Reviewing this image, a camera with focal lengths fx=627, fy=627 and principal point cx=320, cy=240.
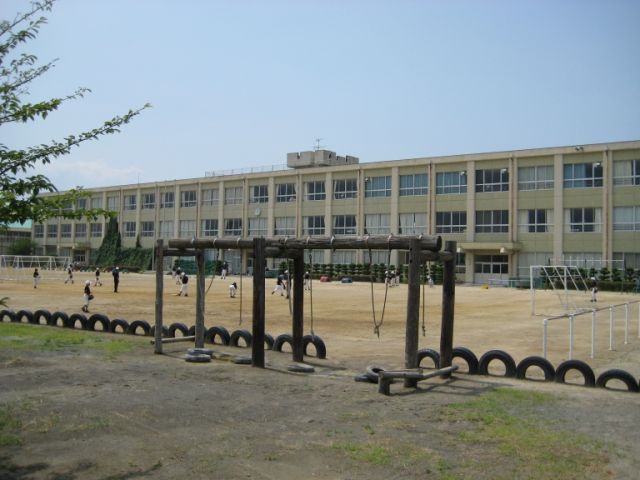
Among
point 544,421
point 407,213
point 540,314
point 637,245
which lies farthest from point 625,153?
point 544,421

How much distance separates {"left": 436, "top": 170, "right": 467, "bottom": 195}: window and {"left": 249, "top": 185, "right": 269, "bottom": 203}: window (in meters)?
24.0

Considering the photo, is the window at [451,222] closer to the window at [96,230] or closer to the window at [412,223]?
the window at [412,223]

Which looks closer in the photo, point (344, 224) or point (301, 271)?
point (301, 271)

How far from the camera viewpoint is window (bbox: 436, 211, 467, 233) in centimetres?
6512

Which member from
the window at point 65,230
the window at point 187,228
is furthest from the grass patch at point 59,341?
the window at point 65,230

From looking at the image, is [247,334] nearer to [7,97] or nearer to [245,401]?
[245,401]

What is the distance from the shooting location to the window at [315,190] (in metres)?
76.3

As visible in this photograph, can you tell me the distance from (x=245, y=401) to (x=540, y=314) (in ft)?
77.2

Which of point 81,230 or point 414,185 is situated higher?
point 414,185

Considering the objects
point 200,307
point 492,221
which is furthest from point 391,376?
point 492,221

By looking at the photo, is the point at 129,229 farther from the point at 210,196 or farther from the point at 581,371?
the point at 581,371

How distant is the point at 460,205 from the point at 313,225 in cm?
1928

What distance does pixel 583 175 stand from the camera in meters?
58.4

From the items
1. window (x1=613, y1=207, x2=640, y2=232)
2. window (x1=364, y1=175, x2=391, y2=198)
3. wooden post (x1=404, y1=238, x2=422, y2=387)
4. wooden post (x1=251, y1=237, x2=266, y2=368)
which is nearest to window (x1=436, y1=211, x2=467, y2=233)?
window (x1=364, y1=175, x2=391, y2=198)
